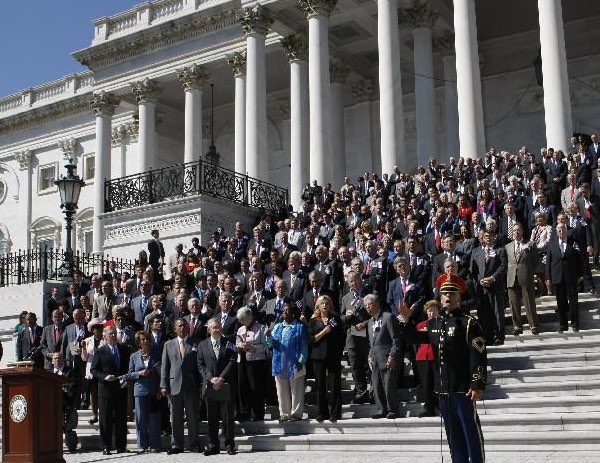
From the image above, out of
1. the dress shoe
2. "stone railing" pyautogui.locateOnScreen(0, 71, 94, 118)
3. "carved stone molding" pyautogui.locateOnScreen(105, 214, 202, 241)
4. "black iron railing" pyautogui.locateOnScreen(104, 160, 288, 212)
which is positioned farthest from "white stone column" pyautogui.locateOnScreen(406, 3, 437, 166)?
"stone railing" pyautogui.locateOnScreen(0, 71, 94, 118)

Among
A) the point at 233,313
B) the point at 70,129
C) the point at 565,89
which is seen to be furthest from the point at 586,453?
the point at 70,129

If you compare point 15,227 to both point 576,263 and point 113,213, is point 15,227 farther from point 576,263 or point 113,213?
point 576,263

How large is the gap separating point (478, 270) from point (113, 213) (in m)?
15.9

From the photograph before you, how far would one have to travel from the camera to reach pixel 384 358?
1186cm

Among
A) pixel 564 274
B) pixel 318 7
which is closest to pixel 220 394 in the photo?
pixel 564 274

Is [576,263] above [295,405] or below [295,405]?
above

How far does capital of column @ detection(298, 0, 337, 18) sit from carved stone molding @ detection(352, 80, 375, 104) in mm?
7692

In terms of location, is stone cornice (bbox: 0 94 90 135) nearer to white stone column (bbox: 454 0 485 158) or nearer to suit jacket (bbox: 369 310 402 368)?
white stone column (bbox: 454 0 485 158)

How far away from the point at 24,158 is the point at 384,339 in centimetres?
3902

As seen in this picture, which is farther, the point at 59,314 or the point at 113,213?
the point at 113,213

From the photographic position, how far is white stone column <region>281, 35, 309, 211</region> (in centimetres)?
2962

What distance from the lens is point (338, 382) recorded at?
479 inches

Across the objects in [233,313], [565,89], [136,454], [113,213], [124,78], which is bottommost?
[136,454]

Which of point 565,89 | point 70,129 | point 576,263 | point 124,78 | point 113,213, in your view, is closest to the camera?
point 576,263
